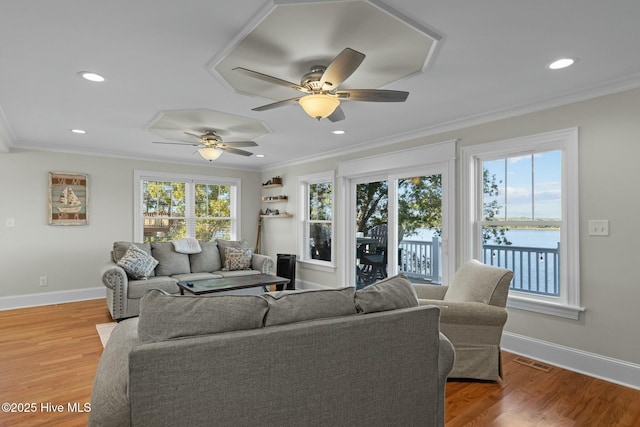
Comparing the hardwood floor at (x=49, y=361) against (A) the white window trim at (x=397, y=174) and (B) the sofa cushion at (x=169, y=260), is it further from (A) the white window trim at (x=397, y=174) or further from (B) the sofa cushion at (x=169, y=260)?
(A) the white window trim at (x=397, y=174)

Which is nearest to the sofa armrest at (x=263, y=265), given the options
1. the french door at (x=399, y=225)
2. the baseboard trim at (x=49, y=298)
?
the french door at (x=399, y=225)

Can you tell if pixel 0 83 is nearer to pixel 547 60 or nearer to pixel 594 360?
pixel 547 60

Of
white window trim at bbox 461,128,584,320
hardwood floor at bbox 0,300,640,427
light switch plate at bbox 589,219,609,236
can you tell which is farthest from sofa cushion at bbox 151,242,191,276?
light switch plate at bbox 589,219,609,236

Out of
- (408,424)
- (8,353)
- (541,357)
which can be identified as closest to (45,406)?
(8,353)

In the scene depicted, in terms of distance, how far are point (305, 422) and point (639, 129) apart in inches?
125

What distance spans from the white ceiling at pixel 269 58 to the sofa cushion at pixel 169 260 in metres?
1.86

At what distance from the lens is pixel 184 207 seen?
636 centimetres

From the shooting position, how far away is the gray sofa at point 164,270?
423 cm

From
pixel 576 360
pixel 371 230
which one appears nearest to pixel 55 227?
pixel 371 230

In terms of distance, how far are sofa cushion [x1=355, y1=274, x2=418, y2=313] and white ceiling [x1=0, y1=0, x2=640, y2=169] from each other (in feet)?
4.65

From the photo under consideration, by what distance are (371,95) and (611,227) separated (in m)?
2.22

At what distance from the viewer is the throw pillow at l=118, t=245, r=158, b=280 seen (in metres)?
4.47

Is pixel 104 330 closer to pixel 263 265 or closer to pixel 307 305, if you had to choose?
pixel 263 265

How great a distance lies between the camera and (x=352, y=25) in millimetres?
1945
